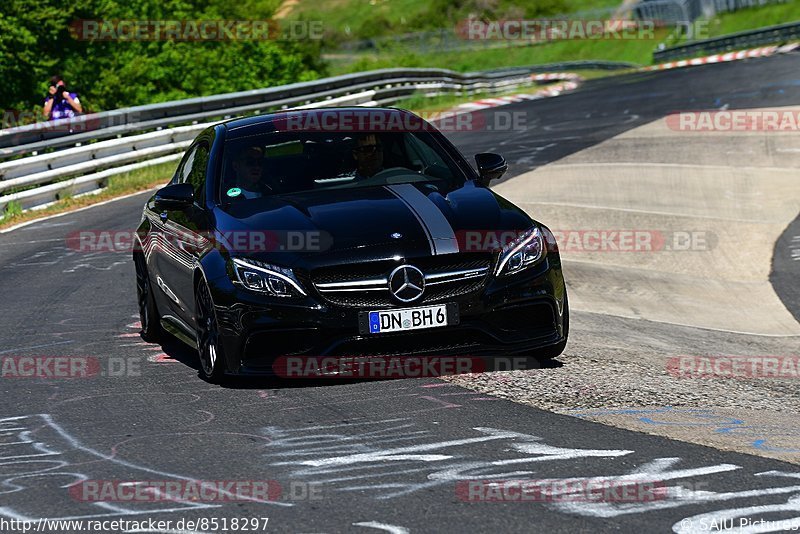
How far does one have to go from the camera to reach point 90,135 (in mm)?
20906

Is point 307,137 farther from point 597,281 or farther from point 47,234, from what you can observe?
Answer: point 47,234

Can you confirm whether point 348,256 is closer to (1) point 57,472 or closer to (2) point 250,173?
(2) point 250,173

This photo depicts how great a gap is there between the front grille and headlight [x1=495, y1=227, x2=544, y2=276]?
0.99ft

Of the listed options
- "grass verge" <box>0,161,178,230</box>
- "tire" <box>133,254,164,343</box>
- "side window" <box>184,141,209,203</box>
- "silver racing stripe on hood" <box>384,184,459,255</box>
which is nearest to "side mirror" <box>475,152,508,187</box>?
"silver racing stripe on hood" <box>384,184,459,255</box>

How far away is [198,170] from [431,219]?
81.6 inches

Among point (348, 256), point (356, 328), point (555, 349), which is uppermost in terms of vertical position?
point (348, 256)

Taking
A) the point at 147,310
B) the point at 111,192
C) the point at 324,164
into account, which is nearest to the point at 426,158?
the point at 324,164

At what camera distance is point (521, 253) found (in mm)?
7516

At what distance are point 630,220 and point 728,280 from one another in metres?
2.47

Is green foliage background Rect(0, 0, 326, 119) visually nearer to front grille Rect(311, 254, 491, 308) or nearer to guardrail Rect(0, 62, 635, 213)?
guardrail Rect(0, 62, 635, 213)

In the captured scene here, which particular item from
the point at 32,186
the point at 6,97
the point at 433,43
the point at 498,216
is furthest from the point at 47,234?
the point at 433,43

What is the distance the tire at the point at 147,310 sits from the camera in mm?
9312

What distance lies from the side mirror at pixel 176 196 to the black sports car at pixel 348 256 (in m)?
0.01

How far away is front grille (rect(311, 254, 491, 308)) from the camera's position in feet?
23.4
